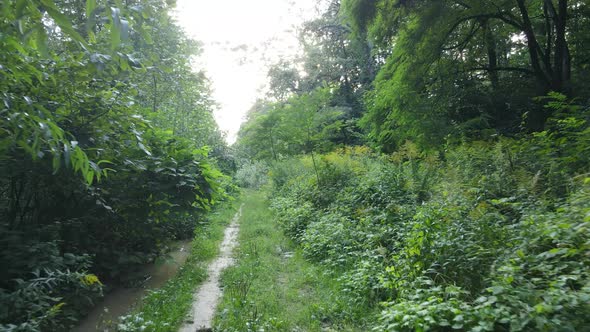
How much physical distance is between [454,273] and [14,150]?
5.14 metres

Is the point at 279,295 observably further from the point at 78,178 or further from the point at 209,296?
the point at 78,178

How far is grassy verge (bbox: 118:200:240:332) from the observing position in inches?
174

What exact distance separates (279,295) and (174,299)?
1587 millimetres

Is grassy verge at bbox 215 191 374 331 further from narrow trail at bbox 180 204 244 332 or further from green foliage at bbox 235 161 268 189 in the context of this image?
green foliage at bbox 235 161 268 189

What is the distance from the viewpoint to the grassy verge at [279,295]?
176 inches

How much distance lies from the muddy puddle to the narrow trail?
2.47ft

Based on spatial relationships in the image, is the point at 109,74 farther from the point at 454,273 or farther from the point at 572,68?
the point at 572,68

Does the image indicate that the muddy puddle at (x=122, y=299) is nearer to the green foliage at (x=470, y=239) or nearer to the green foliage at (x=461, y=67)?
the green foliage at (x=470, y=239)

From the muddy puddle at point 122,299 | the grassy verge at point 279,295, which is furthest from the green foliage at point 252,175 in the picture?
the muddy puddle at point 122,299

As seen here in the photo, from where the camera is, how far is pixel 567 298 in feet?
8.89

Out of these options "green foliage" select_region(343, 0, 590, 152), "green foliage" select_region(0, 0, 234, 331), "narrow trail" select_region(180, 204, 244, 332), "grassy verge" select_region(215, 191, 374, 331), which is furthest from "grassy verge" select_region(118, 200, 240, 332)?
"green foliage" select_region(343, 0, 590, 152)

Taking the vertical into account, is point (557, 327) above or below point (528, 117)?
below

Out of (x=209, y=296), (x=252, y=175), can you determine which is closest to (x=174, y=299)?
(x=209, y=296)

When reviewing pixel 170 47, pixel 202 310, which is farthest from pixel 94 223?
pixel 170 47
